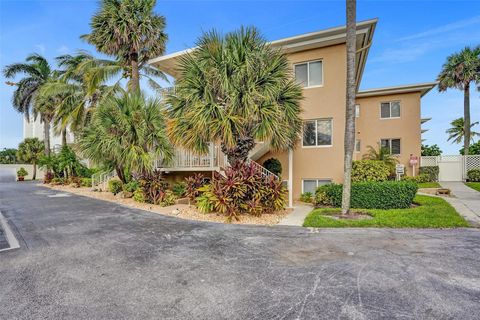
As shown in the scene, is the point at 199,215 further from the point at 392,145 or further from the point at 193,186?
the point at 392,145

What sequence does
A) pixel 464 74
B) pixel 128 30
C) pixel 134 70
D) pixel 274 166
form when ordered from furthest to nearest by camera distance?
pixel 464 74
pixel 134 70
pixel 128 30
pixel 274 166

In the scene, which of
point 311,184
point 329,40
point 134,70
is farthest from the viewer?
point 134,70

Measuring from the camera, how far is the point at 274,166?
39.1 feet

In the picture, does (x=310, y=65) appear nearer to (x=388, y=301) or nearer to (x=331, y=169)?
(x=331, y=169)

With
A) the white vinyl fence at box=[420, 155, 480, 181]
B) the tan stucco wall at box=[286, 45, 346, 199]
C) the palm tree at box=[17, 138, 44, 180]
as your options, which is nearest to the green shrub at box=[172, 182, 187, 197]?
the tan stucco wall at box=[286, 45, 346, 199]

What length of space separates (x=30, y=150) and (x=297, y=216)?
34.8 metres

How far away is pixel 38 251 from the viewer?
5.55m

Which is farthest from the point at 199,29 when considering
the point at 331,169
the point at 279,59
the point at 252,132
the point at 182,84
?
the point at 331,169

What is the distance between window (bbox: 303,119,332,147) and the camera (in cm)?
1207

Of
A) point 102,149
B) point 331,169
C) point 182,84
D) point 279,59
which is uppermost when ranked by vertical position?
point 279,59

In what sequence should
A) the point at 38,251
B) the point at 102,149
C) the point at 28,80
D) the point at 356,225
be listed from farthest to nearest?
the point at 28,80 < the point at 102,149 < the point at 356,225 < the point at 38,251

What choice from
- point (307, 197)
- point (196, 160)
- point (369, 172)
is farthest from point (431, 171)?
point (196, 160)

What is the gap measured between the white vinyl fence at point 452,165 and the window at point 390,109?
4.01 m

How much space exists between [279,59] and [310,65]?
11.3 ft
